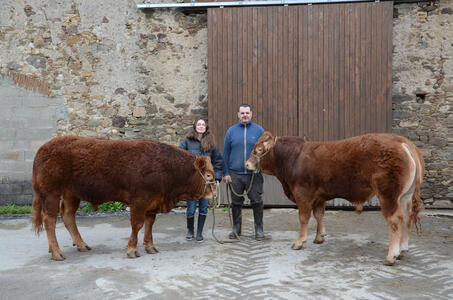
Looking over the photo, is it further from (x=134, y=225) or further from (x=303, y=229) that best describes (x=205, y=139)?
(x=303, y=229)

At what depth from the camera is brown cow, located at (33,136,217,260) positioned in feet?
16.4

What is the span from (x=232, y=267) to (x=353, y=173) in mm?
1721

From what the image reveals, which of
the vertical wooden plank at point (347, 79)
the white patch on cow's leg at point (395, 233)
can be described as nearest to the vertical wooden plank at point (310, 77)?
the vertical wooden plank at point (347, 79)

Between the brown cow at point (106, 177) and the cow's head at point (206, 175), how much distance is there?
17 mm

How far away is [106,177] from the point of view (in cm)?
502

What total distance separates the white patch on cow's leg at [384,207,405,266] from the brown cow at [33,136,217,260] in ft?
7.31

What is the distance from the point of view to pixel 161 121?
28.0 feet

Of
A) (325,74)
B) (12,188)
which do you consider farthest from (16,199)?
(325,74)

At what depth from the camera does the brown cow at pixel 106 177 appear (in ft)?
16.4

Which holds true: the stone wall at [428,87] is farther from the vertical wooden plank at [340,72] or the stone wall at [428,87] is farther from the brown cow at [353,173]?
the brown cow at [353,173]

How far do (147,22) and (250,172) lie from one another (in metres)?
4.22

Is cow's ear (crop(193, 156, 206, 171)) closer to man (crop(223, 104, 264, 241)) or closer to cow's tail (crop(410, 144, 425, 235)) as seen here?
man (crop(223, 104, 264, 241))

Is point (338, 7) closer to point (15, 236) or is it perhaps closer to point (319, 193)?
point (319, 193)

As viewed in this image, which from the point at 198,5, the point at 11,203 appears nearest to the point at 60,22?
the point at 198,5
